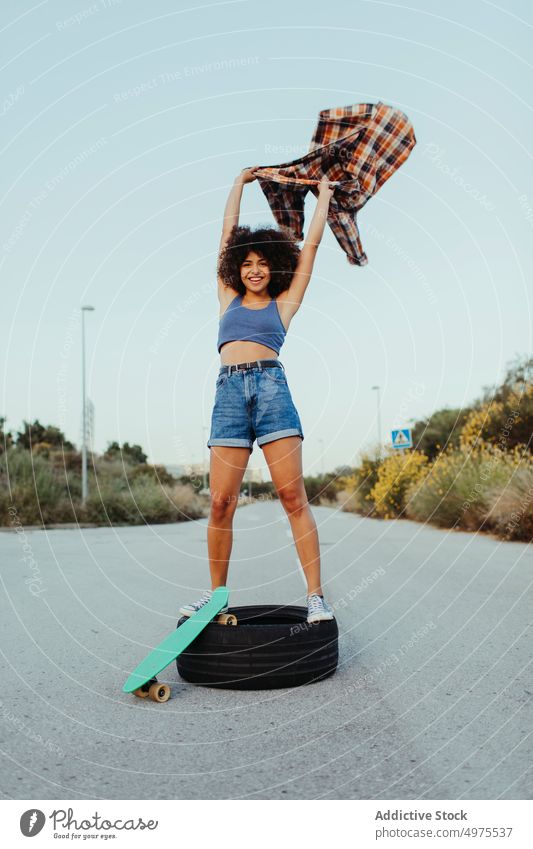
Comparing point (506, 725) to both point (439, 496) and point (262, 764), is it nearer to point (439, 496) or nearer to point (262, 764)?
point (262, 764)

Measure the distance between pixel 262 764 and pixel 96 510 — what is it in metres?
18.3

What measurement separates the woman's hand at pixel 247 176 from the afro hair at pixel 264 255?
377 mm

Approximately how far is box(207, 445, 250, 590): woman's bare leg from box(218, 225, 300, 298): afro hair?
934 mm

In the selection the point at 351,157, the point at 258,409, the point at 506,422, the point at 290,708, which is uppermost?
the point at 351,157

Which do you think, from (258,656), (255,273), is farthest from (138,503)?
(258,656)

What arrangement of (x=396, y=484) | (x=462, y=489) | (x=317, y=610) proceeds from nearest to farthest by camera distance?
(x=317, y=610) → (x=462, y=489) → (x=396, y=484)

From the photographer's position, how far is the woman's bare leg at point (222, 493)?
3.99 metres

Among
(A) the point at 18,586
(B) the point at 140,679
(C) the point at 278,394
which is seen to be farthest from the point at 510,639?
(A) the point at 18,586

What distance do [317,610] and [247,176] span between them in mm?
2496

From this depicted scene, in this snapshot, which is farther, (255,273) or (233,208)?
(233,208)

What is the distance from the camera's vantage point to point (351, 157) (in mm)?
5133

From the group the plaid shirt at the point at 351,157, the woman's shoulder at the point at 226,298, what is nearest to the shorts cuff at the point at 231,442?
the woman's shoulder at the point at 226,298

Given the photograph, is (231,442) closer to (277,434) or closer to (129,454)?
(277,434)
